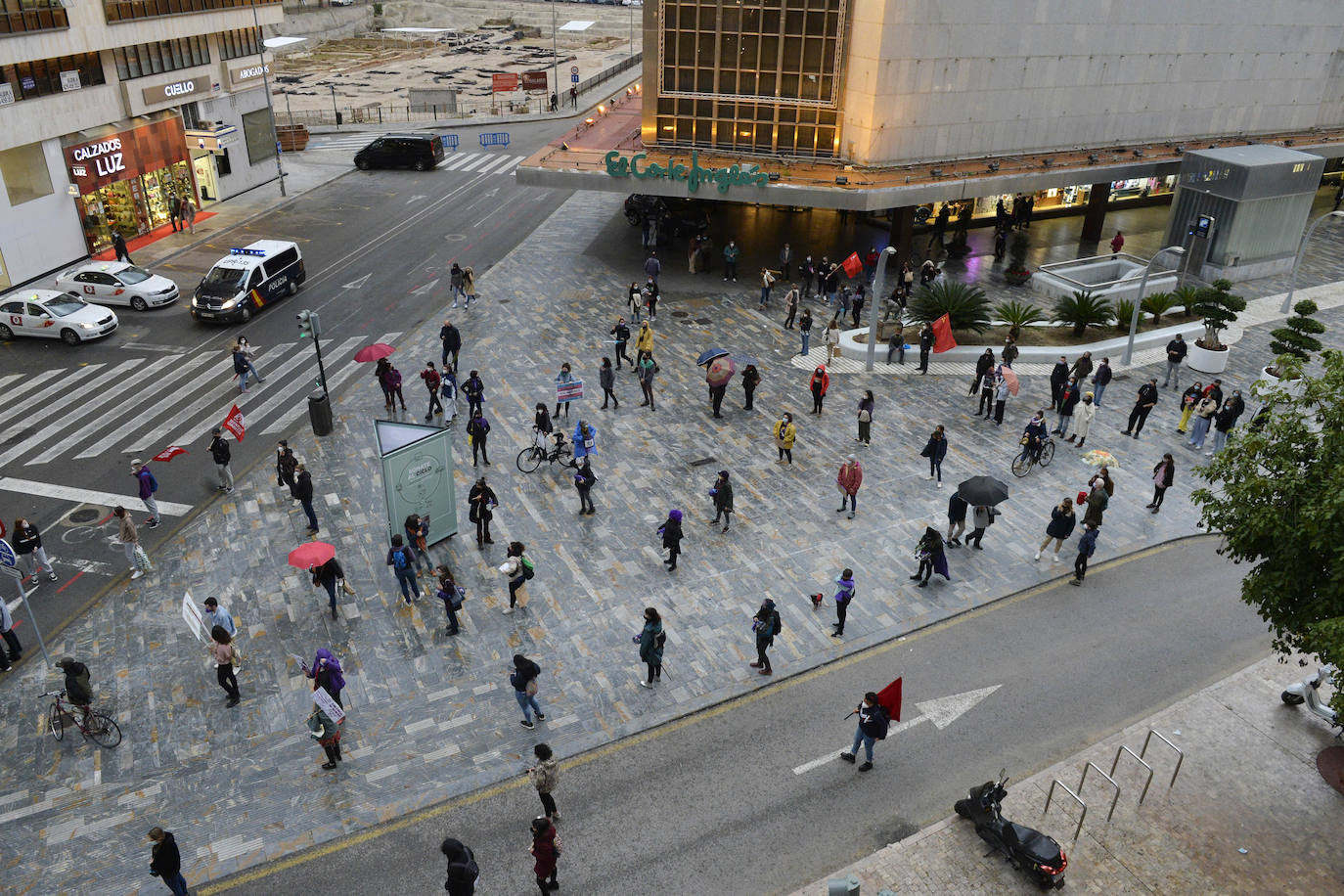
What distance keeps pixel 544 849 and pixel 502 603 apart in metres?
6.80

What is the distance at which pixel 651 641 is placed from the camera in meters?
15.0

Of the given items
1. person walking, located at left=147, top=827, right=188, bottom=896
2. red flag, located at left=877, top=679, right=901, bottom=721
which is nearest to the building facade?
person walking, located at left=147, top=827, right=188, bottom=896

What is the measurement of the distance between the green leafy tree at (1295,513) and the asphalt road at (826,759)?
12.5 feet

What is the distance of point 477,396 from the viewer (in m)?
23.4

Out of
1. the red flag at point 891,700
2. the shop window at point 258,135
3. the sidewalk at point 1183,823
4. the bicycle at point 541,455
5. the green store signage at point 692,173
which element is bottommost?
the sidewalk at point 1183,823

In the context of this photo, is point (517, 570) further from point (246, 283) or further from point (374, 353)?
point (246, 283)

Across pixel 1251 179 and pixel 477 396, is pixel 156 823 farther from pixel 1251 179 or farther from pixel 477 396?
pixel 1251 179

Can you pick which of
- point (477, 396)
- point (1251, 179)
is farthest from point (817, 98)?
point (477, 396)

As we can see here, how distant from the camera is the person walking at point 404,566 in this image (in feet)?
55.4

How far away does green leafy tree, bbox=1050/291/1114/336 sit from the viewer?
29.7 metres

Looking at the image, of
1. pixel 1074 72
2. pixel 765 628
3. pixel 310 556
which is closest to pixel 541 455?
pixel 310 556

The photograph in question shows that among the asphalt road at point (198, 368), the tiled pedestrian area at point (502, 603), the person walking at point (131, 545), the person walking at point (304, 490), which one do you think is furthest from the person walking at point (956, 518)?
the person walking at point (131, 545)

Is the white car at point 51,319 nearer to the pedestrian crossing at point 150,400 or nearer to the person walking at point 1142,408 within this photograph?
the pedestrian crossing at point 150,400

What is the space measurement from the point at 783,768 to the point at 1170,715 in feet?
20.7
